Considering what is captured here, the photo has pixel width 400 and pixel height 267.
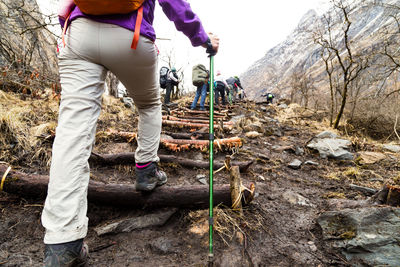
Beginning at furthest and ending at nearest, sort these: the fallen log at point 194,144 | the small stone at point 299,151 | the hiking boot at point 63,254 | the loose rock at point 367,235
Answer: the small stone at point 299,151, the fallen log at point 194,144, the loose rock at point 367,235, the hiking boot at point 63,254

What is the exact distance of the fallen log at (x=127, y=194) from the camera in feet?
6.81

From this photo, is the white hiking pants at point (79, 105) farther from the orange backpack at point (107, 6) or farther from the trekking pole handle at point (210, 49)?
the trekking pole handle at point (210, 49)

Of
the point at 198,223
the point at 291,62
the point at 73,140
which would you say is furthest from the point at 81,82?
the point at 291,62

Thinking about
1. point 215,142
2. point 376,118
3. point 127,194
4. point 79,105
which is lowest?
point 127,194

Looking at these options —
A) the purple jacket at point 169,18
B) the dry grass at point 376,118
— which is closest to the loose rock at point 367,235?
the purple jacket at point 169,18

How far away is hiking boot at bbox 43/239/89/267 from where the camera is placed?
1.17 m

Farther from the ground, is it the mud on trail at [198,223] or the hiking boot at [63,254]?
the hiking boot at [63,254]

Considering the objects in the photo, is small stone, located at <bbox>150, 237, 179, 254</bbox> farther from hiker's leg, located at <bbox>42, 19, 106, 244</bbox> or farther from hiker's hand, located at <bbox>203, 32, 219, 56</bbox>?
hiker's hand, located at <bbox>203, 32, 219, 56</bbox>

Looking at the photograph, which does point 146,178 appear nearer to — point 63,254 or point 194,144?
point 63,254

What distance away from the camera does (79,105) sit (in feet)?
4.39

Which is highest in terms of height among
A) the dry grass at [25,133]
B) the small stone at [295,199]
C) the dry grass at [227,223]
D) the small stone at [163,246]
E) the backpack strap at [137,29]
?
the backpack strap at [137,29]

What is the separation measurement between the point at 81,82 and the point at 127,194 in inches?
47.4

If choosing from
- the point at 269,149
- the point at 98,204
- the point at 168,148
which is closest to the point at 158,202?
the point at 98,204

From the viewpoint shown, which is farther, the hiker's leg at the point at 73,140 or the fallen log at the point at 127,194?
the fallen log at the point at 127,194
